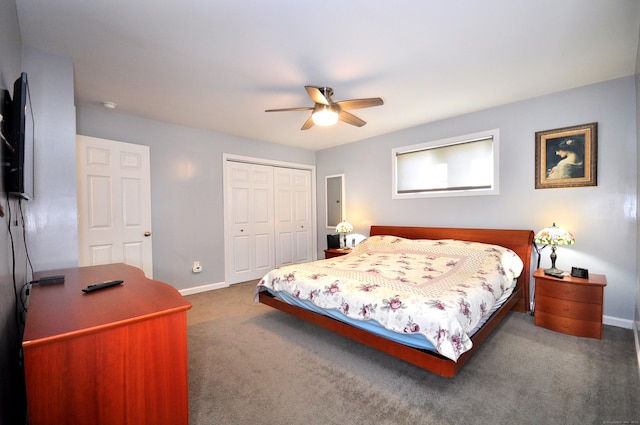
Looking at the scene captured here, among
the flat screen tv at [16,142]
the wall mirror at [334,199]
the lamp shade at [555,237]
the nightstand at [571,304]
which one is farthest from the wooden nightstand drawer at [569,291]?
the flat screen tv at [16,142]

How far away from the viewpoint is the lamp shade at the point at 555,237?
2.74m

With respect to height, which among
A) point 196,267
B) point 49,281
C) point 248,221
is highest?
point 248,221

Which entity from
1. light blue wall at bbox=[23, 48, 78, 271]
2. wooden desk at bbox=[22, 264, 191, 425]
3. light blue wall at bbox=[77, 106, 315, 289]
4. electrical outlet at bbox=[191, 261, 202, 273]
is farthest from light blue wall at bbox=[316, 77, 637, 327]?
light blue wall at bbox=[23, 48, 78, 271]

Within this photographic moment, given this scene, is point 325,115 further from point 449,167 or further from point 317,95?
point 449,167

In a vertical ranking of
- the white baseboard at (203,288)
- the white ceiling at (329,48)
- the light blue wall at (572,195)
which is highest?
the white ceiling at (329,48)

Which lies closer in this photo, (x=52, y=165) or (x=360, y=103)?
(x=52, y=165)

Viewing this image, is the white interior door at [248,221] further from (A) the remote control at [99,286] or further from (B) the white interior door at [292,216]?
(A) the remote control at [99,286]

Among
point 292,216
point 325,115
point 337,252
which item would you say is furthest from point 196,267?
point 325,115

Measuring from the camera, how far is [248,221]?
4734 mm

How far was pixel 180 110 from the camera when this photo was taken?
3379 mm

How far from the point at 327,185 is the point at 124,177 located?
3.28m

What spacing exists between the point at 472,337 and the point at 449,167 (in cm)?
257

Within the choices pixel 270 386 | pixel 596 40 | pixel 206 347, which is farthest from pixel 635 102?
pixel 206 347

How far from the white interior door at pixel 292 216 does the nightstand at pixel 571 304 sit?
3717 mm
